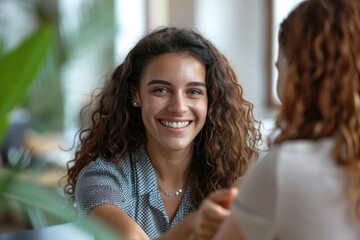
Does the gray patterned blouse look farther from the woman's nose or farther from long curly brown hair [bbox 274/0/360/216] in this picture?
long curly brown hair [bbox 274/0/360/216]

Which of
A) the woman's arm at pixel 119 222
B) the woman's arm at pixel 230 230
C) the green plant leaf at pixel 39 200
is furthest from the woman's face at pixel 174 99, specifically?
the green plant leaf at pixel 39 200

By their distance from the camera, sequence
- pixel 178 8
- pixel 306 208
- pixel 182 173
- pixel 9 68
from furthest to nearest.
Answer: pixel 178 8 → pixel 182 173 → pixel 306 208 → pixel 9 68

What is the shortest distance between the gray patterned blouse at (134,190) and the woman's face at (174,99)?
11cm

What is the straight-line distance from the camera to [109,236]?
91 centimetres

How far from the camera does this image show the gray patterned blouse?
6.23 ft

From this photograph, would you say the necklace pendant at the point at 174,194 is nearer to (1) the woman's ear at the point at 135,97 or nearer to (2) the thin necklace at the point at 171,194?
(2) the thin necklace at the point at 171,194

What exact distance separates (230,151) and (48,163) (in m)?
1.10

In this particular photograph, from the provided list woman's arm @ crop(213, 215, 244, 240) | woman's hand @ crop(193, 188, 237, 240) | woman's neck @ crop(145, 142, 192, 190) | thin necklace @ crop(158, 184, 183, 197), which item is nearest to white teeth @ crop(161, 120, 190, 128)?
woman's neck @ crop(145, 142, 192, 190)

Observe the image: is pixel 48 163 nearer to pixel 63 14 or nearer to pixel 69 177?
pixel 63 14

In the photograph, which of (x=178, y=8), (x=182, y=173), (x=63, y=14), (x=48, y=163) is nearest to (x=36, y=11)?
(x=63, y=14)

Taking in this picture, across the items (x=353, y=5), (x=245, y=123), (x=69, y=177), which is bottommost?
(x=69, y=177)

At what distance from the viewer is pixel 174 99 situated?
1.94 metres

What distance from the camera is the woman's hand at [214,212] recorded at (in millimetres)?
1305

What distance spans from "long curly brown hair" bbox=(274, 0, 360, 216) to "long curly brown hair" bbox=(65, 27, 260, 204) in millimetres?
866
